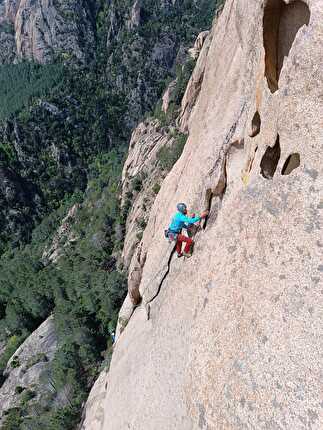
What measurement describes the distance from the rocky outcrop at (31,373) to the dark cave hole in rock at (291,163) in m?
32.3

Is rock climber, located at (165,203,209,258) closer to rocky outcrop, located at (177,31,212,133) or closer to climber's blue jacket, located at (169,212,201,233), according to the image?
climber's blue jacket, located at (169,212,201,233)

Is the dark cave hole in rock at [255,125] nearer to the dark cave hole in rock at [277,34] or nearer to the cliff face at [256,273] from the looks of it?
the cliff face at [256,273]

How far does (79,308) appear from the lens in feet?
142

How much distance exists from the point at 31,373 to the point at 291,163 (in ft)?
118

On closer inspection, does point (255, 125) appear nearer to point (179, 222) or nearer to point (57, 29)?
point (179, 222)

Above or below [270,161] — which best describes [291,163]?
above

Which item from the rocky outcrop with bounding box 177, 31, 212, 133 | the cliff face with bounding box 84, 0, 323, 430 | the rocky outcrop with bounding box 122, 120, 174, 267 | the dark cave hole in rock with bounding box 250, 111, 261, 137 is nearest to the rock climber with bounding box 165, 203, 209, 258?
the cliff face with bounding box 84, 0, 323, 430

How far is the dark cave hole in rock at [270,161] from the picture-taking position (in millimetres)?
9312

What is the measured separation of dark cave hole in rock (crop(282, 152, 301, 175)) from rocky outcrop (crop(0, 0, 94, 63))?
149 meters

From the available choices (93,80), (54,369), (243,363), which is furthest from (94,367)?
(93,80)

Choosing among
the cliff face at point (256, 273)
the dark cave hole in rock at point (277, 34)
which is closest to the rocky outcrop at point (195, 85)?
the cliff face at point (256, 273)

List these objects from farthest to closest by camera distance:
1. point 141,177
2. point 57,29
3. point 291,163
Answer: point 57,29, point 141,177, point 291,163

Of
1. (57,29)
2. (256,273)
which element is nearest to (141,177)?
(256,273)

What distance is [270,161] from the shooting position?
30.9 ft
